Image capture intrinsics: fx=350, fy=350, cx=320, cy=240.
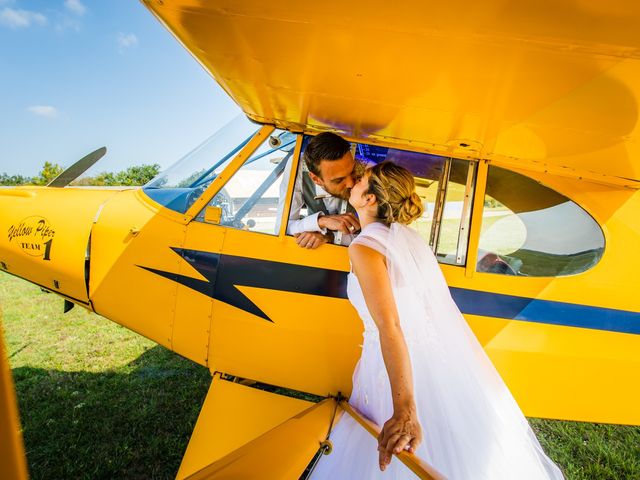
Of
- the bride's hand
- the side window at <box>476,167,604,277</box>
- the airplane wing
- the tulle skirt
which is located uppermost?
the airplane wing

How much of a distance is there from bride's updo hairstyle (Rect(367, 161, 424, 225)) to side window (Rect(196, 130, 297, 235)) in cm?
84

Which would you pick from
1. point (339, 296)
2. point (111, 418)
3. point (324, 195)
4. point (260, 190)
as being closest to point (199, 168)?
point (260, 190)

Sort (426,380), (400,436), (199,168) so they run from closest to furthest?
(400,436)
(426,380)
(199,168)

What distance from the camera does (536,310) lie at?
2240 millimetres

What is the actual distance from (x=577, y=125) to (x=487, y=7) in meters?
0.97

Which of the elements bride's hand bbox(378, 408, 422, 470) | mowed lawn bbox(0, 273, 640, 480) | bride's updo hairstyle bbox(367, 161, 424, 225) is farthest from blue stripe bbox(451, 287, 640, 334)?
mowed lawn bbox(0, 273, 640, 480)

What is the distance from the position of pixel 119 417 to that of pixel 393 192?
122 inches

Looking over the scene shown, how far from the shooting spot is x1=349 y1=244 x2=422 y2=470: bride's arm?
48.7 inches

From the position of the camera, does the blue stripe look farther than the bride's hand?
Yes

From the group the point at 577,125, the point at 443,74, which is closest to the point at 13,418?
the point at 443,74

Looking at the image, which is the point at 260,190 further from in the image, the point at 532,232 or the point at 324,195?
the point at 532,232

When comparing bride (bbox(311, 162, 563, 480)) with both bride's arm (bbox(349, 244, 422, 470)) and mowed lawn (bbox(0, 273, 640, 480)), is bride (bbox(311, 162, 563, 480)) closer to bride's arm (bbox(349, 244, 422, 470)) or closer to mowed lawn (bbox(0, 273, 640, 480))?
bride's arm (bbox(349, 244, 422, 470))

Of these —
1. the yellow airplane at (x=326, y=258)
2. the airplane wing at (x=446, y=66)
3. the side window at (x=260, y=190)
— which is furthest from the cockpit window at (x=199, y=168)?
the airplane wing at (x=446, y=66)

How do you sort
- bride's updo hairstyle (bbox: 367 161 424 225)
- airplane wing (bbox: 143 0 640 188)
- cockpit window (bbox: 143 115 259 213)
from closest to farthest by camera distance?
airplane wing (bbox: 143 0 640 188) < bride's updo hairstyle (bbox: 367 161 424 225) < cockpit window (bbox: 143 115 259 213)
